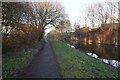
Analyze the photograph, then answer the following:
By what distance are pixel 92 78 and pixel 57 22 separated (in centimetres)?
3629

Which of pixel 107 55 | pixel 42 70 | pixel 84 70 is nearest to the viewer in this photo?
pixel 42 70

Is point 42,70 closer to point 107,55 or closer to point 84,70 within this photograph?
point 84,70

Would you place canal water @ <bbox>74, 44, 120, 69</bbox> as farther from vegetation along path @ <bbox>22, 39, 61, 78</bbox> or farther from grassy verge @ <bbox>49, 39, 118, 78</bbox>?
vegetation along path @ <bbox>22, 39, 61, 78</bbox>

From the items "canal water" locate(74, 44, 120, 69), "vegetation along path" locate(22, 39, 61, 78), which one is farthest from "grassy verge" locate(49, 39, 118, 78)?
"canal water" locate(74, 44, 120, 69)

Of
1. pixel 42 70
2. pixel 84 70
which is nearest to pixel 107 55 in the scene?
pixel 84 70

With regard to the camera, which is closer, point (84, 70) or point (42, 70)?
point (42, 70)

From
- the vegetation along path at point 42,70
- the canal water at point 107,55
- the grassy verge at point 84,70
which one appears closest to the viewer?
the vegetation along path at point 42,70

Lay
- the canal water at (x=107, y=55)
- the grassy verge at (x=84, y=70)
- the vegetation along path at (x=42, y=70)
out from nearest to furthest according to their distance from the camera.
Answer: the vegetation along path at (x=42, y=70) < the grassy verge at (x=84, y=70) < the canal water at (x=107, y=55)

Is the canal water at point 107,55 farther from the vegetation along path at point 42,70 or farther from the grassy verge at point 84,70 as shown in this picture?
the vegetation along path at point 42,70

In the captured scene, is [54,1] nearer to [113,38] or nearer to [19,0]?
[113,38]

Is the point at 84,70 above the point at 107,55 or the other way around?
above

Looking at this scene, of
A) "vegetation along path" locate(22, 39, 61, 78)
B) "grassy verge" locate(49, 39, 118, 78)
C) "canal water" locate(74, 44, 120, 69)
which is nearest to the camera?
"vegetation along path" locate(22, 39, 61, 78)

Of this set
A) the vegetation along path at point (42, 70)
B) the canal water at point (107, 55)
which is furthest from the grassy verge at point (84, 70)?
the canal water at point (107, 55)

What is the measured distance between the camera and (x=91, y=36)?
78.8 m
